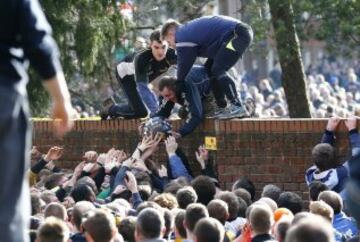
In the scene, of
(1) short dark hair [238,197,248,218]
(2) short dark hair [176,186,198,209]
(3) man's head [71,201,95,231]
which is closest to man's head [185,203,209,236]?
(3) man's head [71,201,95,231]

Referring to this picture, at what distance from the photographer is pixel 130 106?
15141 mm

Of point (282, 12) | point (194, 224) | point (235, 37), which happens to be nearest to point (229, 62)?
point (235, 37)

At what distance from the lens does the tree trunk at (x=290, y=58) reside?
16.1 metres

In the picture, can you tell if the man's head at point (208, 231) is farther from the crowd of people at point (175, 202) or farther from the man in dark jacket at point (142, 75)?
the man in dark jacket at point (142, 75)

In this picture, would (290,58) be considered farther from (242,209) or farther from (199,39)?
(242,209)

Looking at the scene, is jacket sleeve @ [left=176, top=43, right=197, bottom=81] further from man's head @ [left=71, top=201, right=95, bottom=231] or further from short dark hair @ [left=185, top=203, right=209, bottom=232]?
short dark hair @ [left=185, top=203, right=209, bottom=232]

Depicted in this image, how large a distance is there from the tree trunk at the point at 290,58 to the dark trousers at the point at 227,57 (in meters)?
1.92

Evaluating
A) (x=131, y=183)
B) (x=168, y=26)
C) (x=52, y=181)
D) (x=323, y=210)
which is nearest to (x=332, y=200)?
(x=323, y=210)

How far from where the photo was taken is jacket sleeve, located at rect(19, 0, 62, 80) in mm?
6156

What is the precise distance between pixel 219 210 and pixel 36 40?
4043 millimetres

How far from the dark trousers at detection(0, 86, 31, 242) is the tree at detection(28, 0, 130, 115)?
11.5 m

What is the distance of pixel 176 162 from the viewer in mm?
13711

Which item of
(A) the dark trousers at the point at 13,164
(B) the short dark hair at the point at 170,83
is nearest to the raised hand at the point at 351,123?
(B) the short dark hair at the point at 170,83

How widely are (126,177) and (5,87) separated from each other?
648 centimetres
